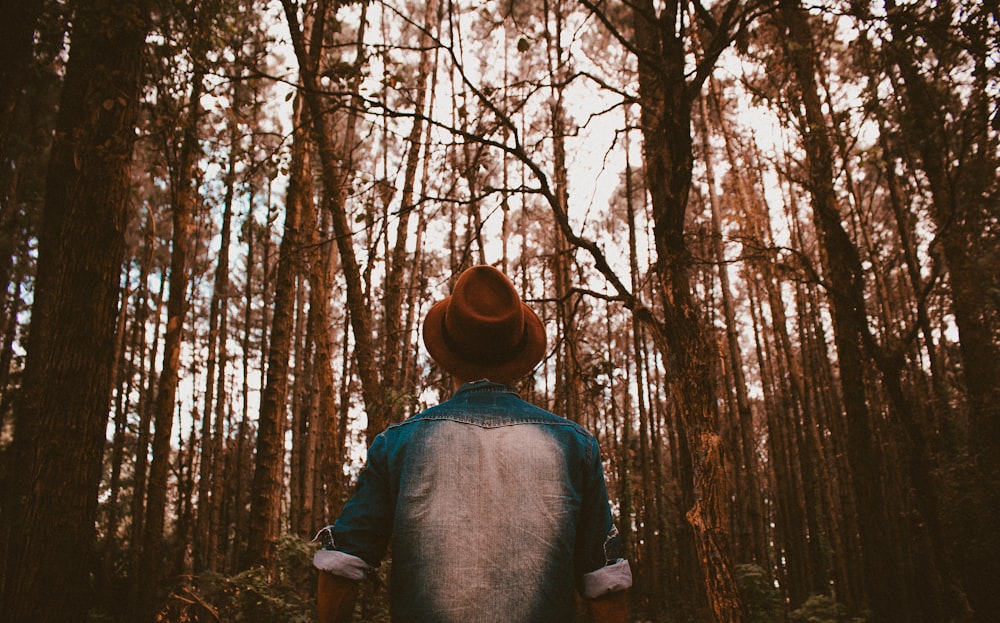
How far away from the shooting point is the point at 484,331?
158 centimetres

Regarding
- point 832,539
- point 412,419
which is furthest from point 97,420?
point 832,539

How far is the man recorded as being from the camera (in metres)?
1.37

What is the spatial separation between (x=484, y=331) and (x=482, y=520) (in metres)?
0.47

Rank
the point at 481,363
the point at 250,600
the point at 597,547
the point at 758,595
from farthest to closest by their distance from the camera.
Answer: the point at 758,595 → the point at 250,600 → the point at 481,363 → the point at 597,547

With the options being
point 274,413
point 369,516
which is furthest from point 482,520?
point 274,413

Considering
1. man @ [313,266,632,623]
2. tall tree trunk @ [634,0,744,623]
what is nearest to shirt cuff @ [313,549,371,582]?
man @ [313,266,632,623]

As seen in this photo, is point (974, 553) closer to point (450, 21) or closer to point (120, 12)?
point (450, 21)

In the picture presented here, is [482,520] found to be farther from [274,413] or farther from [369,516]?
[274,413]

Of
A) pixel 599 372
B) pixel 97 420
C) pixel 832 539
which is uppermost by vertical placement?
pixel 599 372

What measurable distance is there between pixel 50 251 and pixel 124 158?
421cm

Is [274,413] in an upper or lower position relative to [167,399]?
lower

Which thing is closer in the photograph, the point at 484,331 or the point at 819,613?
the point at 484,331

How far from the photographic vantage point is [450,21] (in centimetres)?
338

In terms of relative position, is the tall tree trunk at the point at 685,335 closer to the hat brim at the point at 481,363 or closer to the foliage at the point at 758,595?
the hat brim at the point at 481,363
